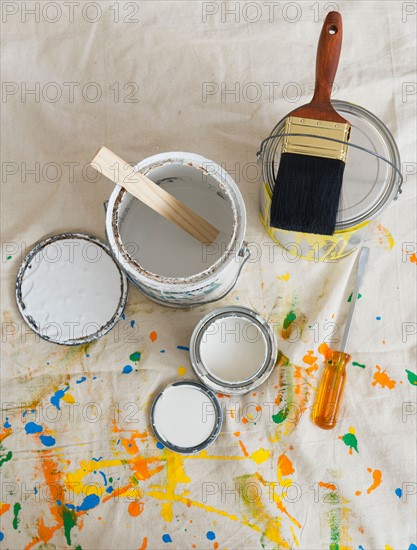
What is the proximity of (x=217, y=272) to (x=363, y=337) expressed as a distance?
288 millimetres

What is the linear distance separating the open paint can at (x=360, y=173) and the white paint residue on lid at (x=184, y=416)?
0.93ft

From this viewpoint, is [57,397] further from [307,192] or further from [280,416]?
[307,192]

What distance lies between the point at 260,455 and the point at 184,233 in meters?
0.34

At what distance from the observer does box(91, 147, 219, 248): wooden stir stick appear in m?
0.77

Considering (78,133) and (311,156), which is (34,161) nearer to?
(78,133)

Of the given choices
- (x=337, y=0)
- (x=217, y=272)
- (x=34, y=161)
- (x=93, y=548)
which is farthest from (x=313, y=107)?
(x=93, y=548)

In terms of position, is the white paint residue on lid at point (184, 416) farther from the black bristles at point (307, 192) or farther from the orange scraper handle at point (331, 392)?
the black bristles at point (307, 192)

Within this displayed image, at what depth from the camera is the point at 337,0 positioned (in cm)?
103

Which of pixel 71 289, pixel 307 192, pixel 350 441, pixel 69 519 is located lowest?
pixel 69 519

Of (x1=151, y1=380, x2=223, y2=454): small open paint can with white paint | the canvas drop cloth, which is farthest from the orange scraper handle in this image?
(x1=151, y1=380, x2=223, y2=454): small open paint can with white paint

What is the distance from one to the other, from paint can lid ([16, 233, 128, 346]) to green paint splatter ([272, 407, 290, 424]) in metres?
0.28


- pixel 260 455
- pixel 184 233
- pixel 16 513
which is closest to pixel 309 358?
pixel 260 455

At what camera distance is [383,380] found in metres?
0.97

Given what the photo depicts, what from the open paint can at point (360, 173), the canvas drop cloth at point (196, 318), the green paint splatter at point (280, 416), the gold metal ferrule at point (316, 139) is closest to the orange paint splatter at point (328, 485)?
the canvas drop cloth at point (196, 318)
